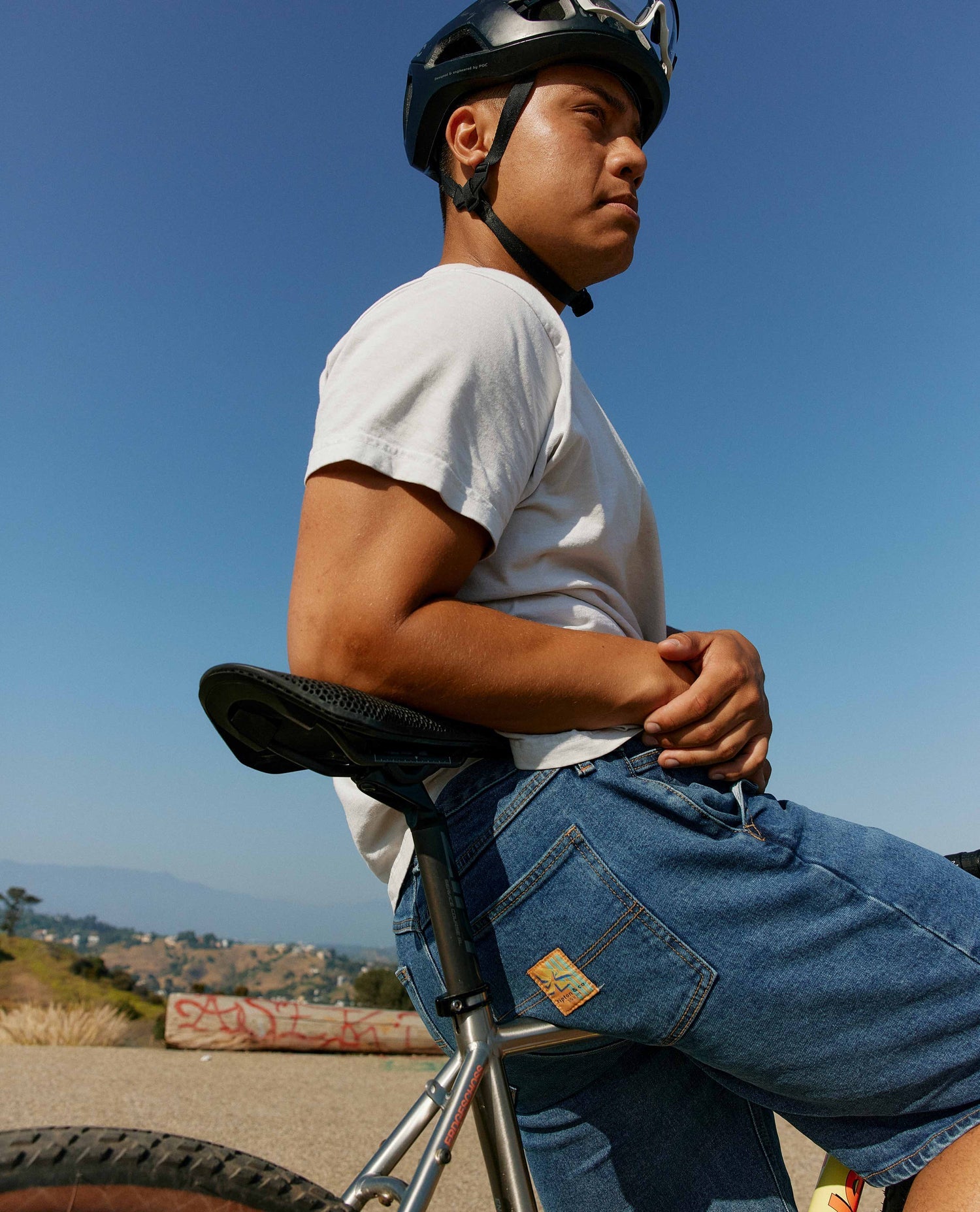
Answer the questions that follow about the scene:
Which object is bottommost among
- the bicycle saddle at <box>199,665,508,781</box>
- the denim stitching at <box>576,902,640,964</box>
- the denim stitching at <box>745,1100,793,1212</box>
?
the denim stitching at <box>745,1100,793,1212</box>

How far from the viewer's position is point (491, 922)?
1.23 meters

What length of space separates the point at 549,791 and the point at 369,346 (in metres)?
0.73

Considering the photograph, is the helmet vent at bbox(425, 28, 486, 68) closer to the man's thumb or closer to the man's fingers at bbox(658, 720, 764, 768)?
the man's thumb

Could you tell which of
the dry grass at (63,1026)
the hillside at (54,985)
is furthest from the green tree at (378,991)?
the dry grass at (63,1026)

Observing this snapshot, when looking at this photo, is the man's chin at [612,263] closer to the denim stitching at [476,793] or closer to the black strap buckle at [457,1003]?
the denim stitching at [476,793]

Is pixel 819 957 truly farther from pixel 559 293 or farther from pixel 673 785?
pixel 559 293

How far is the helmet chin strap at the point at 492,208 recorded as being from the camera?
183 cm

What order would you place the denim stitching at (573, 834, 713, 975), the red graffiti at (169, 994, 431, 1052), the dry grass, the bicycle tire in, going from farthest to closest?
the dry grass
the red graffiti at (169, 994, 431, 1052)
the denim stitching at (573, 834, 713, 975)
the bicycle tire

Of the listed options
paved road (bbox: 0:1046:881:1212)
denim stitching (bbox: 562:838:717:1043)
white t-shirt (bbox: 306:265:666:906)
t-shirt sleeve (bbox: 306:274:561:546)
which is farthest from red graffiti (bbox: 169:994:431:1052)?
t-shirt sleeve (bbox: 306:274:561:546)

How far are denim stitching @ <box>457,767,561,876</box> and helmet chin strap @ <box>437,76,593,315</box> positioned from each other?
1150 millimetres

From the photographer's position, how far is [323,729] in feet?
3.52

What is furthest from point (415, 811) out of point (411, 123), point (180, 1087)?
point (180, 1087)

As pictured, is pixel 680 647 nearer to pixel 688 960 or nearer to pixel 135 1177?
pixel 688 960

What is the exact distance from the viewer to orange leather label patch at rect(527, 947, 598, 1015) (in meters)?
1.17
